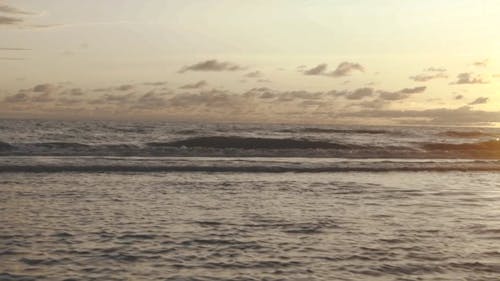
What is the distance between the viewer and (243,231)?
1096 centimetres

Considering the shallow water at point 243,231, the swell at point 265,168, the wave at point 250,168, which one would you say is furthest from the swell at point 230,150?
the shallow water at point 243,231

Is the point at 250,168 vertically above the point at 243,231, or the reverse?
the point at 250,168

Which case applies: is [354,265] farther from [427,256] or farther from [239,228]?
[239,228]

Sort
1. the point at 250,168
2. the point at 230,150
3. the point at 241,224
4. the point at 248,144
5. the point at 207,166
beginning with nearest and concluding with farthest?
1. the point at 241,224
2. the point at 250,168
3. the point at 207,166
4. the point at 230,150
5. the point at 248,144

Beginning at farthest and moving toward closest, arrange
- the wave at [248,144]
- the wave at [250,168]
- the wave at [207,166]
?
the wave at [248,144]
the wave at [207,166]
the wave at [250,168]

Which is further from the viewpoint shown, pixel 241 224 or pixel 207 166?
pixel 207 166

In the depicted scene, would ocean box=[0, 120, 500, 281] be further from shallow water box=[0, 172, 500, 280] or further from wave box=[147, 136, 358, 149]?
wave box=[147, 136, 358, 149]

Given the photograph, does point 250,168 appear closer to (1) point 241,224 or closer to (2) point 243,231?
(1) point 241,224

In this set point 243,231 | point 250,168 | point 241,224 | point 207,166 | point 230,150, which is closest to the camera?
point 243,231

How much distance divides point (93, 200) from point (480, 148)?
38.1 meters

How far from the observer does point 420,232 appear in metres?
11.2

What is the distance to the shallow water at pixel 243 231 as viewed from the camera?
27.5 feet

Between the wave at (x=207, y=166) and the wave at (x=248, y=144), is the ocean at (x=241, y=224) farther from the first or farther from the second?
the wave at (x=248, y=144)

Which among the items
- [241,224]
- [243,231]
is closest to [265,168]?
[241,224]
